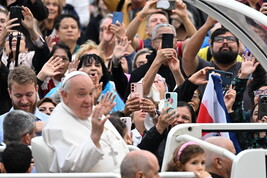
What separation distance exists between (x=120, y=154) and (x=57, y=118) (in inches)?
22.5

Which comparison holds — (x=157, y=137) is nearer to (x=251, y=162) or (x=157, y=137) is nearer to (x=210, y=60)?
(x=251, y=162)

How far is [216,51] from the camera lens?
10914 mm

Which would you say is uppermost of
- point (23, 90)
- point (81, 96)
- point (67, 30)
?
point (67, 30)

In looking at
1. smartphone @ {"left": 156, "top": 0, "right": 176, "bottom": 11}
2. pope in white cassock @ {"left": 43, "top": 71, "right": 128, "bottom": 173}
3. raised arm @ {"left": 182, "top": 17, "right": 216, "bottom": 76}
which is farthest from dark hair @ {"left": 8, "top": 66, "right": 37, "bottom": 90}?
raised arm @ {"left": 182, "top": 17, "right": 216, "bottom": 76}

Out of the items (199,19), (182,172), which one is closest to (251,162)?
(182,172)

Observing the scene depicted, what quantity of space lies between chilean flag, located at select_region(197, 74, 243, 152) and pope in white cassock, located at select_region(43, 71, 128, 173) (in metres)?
1.92

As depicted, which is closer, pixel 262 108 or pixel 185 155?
pixel 185 155

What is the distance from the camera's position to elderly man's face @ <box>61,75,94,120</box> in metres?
7.22

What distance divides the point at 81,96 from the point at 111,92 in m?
1.01

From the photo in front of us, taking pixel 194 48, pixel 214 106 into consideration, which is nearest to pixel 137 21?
pixel 194 48

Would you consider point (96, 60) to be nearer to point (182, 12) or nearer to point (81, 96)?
point (182, 12)

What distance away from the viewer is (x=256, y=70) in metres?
10.8

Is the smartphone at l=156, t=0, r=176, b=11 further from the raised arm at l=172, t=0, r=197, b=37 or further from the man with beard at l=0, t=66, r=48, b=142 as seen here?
the raised arm at l=172, t=0, r=197, b=37

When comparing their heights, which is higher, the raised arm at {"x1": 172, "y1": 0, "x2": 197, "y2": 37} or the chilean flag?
the raised arm at {"x1": 172, "y1": 0, "x2": 197, "y2": 37}
